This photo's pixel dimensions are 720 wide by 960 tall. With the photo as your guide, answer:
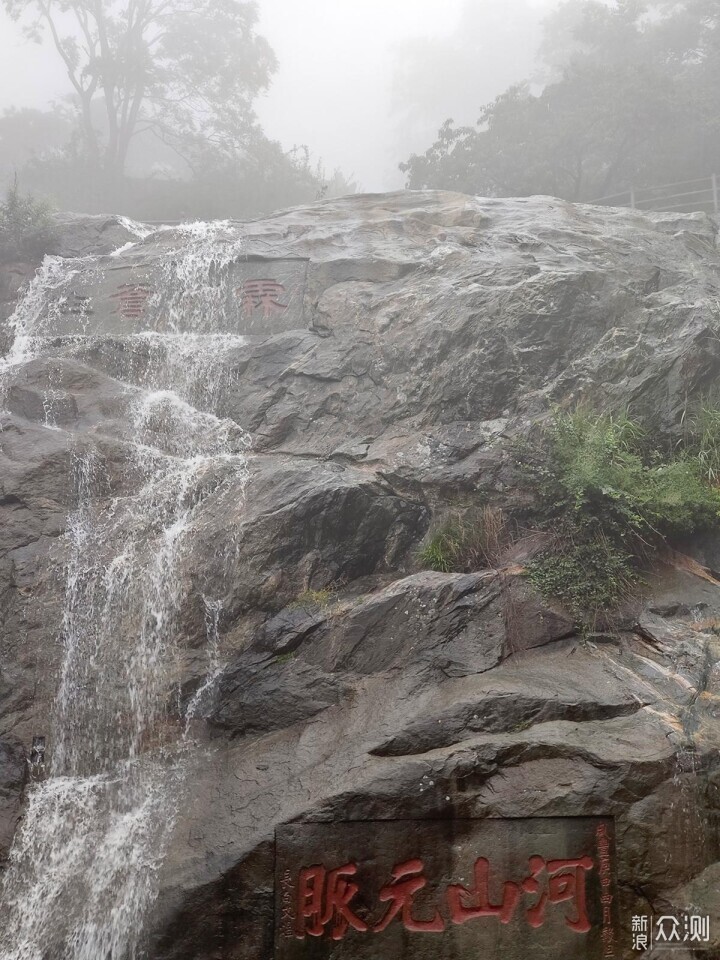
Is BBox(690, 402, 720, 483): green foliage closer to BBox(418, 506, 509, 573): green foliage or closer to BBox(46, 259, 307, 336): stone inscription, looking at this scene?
BBox(418, 506, 509, 573): green foliage

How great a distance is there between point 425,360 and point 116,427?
11.7ft

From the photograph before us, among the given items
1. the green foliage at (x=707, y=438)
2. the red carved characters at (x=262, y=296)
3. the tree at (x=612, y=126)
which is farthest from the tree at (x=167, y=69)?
the green foliage at (x=707, y=438)

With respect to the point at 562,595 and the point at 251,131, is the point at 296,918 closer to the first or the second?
the point at 562,595

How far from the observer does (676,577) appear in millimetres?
6402

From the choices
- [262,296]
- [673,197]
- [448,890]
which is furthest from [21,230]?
[673,197]

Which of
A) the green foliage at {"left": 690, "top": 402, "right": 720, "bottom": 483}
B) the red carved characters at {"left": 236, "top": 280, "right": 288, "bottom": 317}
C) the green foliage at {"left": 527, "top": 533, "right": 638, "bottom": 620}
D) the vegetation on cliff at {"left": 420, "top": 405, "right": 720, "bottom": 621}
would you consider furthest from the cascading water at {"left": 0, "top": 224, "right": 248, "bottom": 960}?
the green foliage at {"left": 690, "top": 402, "right": 720, "bottom": 483}

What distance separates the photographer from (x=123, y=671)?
639 centimetres

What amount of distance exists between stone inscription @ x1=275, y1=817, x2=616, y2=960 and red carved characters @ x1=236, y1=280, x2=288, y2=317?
6.94m

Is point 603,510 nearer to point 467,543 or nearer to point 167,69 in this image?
point 467,543

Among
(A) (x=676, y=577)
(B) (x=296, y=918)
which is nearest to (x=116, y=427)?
(B) (x=296, y=918)

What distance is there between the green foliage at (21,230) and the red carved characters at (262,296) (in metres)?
3.92

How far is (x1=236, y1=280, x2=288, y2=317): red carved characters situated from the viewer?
9984 millimetres

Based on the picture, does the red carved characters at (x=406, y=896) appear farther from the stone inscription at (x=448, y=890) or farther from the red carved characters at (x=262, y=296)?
the red carved characters at (x=262, y=296)

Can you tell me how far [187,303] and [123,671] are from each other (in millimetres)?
5639
